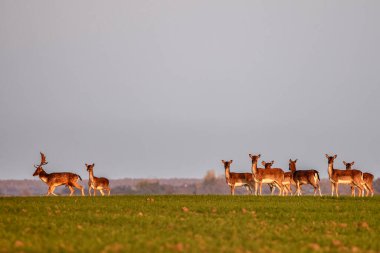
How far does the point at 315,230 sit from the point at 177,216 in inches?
210

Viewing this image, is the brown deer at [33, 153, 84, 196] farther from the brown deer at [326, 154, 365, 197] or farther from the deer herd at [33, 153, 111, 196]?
the brown deer at [326, 154, 365, 197]

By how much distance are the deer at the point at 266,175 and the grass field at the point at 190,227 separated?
1153 cm

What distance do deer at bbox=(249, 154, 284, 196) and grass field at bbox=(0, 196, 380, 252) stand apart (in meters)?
11.5

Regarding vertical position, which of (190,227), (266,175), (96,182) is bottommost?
(190,227)

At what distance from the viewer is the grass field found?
16.8m

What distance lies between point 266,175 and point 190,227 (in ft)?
76.3

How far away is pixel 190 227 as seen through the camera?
20.9m

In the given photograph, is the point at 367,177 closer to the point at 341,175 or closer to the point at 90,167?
the point at 341,175

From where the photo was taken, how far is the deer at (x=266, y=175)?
142 feet

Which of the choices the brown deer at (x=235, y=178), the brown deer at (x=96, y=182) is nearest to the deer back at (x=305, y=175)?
the brown deer at (x=235, y=178)

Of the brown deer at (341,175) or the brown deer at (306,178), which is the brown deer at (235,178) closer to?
the brown deer at (306,178)

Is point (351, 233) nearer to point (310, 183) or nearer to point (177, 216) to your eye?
point (177, 216)

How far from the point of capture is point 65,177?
142ft

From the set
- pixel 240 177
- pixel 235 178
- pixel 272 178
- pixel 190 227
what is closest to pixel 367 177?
pixel 272 178
